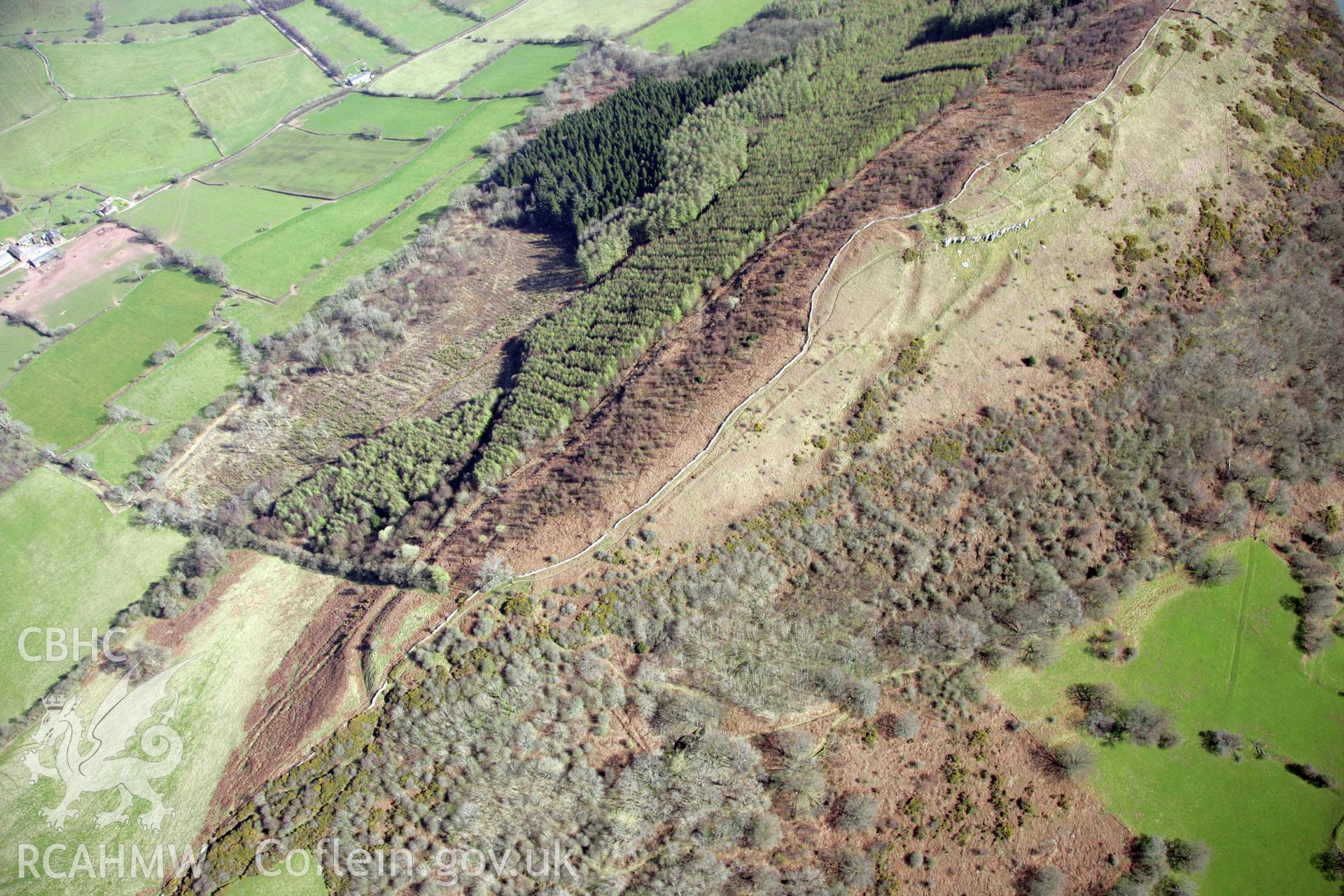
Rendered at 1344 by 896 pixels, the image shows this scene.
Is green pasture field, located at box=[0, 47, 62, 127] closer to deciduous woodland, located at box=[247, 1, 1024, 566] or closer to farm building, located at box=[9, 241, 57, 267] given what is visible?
farm building, located at box=[9, 241, 57, 267]

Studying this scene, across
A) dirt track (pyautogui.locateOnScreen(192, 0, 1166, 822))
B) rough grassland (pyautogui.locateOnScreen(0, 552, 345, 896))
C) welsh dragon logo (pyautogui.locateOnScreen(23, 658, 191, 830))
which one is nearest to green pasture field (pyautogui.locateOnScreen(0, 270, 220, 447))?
rough grassland (pyautogui.locateOnScreen(0, 552, 345, 896))

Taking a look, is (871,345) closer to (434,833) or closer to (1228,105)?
(434,833)

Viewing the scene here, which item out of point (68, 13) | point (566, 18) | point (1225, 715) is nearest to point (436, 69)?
point (566, 18)

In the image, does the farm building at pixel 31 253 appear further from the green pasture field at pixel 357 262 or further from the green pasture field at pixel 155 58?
the green pasture field at pixel 155 58

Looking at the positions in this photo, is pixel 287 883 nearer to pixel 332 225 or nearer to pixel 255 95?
pixel 332 225

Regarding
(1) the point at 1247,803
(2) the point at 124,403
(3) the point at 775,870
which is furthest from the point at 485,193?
(1) the point at 1247,803

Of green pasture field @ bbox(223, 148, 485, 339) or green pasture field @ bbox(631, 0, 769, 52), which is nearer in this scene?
green pasture field @ bbox(223, 148, 485, 339)

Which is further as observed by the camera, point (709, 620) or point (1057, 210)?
point (1057, 210)
